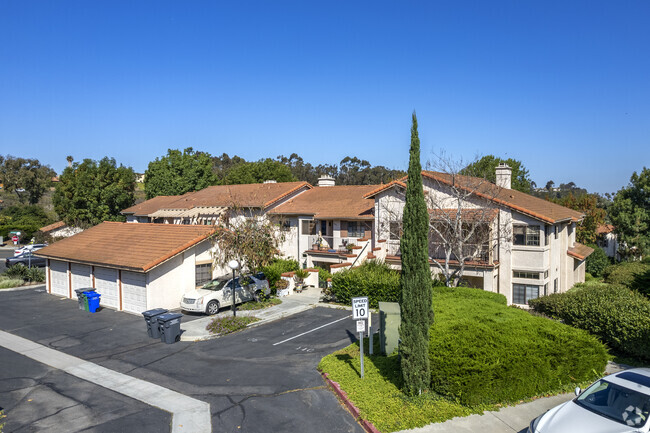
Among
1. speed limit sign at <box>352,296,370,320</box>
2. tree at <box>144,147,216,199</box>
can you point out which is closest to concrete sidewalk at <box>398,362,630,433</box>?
speed limit sign at <box>352,296,370,320</box>

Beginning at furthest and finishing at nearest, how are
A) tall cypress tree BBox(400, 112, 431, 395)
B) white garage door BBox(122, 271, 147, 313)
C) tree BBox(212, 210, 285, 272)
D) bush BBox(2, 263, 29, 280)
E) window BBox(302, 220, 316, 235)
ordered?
window BBox(302, 220, 316, 235), bush BBox(2, 263, 29, 280), tree BBox(212, 210, 285, 272), white garage door BBox(122, 271, 147, 313), tall cypress tree BBox(400, 112, 431, 395)

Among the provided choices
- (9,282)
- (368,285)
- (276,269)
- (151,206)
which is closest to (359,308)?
(368,285)

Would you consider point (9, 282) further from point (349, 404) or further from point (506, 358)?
point (506, 358)

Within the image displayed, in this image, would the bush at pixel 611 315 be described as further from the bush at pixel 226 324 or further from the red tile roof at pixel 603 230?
the red tile roof at pixel 603 230

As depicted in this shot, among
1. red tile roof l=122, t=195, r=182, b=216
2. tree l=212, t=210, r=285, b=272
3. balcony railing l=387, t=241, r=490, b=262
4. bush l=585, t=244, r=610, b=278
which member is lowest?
bush l=585, t=244, r=610, b=278

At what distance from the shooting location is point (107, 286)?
21547 mm

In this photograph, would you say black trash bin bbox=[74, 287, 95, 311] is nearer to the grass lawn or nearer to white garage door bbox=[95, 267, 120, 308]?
white garage door bbox=[95, 267, 120, 308]

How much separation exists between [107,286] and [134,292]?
2321 mm

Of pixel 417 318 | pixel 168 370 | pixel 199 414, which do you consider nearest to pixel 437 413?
pixel 417 318

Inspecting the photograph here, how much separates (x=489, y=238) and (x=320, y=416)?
15161mm

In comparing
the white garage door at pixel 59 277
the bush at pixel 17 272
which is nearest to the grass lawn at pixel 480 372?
the white garage door at pixel 59 277

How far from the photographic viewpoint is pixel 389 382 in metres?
10.9

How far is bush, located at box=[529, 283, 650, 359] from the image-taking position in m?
12.5

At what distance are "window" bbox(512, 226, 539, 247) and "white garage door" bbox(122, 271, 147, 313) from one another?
58.7ft
